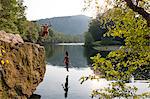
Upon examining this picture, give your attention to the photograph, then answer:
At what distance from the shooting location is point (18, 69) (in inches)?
1070

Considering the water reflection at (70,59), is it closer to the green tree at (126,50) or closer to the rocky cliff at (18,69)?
the rocky cliff at (18,69)

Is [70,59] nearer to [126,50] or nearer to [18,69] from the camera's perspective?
[18,69]

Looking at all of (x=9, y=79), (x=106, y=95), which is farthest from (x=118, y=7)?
(x=9, y=79)

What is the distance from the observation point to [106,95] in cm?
995

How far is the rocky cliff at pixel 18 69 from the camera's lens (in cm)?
2498

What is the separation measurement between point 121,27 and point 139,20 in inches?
22.8

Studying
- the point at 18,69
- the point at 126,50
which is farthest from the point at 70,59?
the point at 126,50

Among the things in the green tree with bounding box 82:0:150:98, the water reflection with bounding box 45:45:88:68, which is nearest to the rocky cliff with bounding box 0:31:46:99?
the green tree with bounding box 82:0:150:98

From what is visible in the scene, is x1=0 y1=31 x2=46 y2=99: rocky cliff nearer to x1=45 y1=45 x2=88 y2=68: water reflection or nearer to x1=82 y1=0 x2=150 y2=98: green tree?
x1=82 y1=0 x2=150 y2=98: green tree

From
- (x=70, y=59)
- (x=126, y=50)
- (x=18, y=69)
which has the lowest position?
(x=70, y=59)

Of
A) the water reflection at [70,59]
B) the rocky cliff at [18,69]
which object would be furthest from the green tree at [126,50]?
the water reflection at [70,59]

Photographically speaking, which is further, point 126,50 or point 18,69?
point 18,69

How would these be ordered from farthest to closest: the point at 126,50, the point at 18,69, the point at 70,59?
the point at 70,59
the point at 18,69
the point at 126,50

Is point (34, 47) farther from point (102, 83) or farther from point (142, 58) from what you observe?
point (142, 58)
